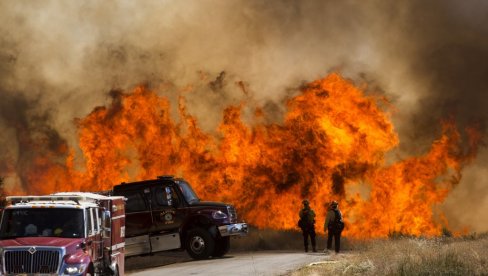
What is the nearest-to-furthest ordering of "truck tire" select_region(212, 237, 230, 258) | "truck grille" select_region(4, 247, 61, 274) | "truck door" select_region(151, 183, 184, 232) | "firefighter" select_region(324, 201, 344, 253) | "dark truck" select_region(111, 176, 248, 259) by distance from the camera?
"truck grille" select_region(4, 247, 61, 274) → "dark truck" select_region(111, 176, 248, 259) → "truck door" select_region(151, 183, 184, 232) → "truck tire" select_region(212, 237, 230, 258) → "firefighter" select_region(324, 201, 344, 253)

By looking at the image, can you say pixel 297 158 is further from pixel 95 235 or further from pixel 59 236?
pixel 59 236

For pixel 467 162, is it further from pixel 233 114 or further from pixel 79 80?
pixel 79 80

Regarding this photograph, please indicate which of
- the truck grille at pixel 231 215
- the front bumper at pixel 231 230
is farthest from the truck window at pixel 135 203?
the truck grille at pixel 231 215

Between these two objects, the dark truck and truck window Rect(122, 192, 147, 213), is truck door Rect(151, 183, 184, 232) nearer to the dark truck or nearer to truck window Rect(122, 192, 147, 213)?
the dark truck

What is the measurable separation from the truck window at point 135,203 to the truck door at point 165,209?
34 centimetres

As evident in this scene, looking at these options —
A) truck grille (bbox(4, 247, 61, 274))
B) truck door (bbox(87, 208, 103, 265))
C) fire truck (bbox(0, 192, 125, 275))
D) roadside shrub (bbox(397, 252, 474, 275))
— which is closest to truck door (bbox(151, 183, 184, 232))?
fire truck (bbox(0, 192, 125, 275))

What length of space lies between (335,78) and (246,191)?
644cm

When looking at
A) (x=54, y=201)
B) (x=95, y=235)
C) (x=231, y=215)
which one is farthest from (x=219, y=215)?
(x=54, y=201)

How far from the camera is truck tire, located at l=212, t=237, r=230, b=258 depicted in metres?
26.5

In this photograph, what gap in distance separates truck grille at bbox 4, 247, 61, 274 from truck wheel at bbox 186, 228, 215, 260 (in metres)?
10.5

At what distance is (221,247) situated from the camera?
26.7m

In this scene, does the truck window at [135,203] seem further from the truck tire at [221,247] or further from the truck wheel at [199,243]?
the truck tire at [221,247]

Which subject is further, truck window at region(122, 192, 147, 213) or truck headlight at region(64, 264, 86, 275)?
truck window at region(122, 192, 147, 213)

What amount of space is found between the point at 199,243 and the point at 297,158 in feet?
32.2
